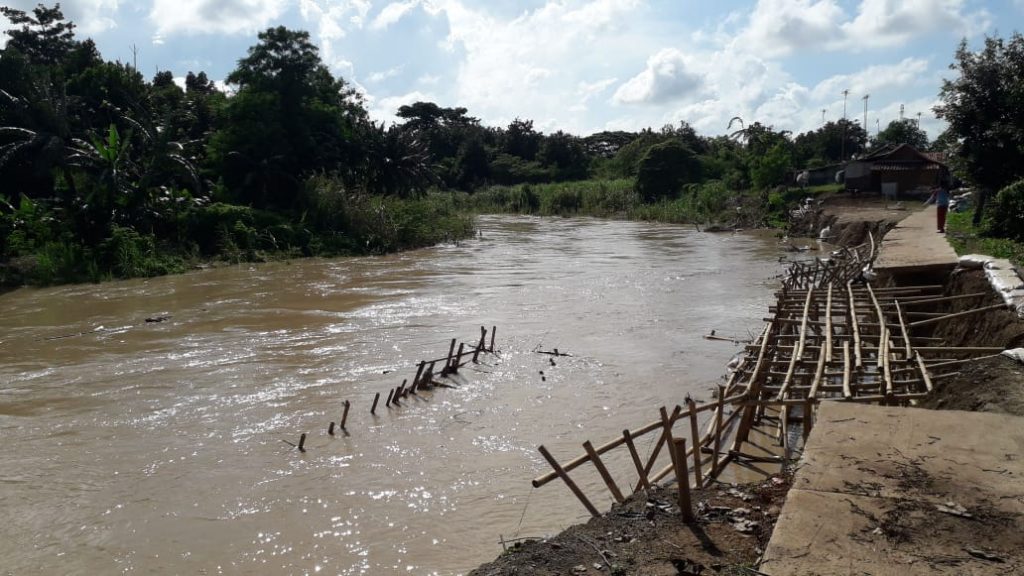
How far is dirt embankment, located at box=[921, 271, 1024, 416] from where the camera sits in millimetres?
4454

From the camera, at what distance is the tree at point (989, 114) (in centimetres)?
1298

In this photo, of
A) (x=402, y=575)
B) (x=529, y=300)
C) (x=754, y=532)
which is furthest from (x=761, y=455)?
(x=529, y=300)

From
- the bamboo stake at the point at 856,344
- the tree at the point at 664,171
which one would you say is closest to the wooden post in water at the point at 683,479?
the bamboo stake at the point at 856,344

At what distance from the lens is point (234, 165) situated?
22219mm

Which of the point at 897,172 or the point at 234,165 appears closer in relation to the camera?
the point at 234,165

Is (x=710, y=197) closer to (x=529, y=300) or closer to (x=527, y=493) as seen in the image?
(x=529, y=300)

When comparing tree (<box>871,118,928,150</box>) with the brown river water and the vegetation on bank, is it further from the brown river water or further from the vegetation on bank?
the brown river water

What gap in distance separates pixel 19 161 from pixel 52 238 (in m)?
4.61

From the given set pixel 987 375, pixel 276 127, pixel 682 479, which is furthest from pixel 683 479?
pixel 276 127

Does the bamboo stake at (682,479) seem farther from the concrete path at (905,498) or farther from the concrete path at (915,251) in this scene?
the concrete path at (915,251)

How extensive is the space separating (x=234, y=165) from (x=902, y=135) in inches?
1404

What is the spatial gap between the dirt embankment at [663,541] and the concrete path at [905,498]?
0.28 meters

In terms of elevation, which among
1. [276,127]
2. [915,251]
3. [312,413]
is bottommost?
[312,413]

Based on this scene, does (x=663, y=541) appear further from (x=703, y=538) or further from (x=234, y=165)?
(x=234, y=165)
